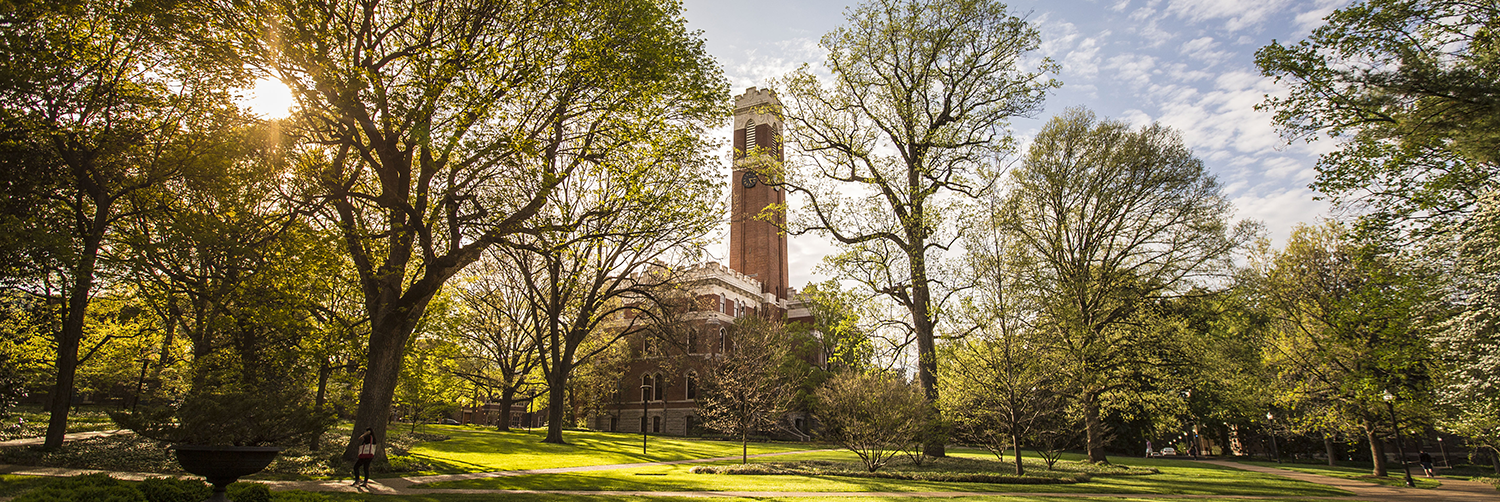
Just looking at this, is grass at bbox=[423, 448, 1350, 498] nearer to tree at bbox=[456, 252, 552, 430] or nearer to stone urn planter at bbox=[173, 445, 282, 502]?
stone urn planter at bbox=[173, 445, 282, 502]

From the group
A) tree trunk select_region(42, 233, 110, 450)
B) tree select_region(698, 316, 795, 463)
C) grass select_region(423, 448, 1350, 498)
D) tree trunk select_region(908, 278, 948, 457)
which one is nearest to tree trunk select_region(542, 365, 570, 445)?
tree select_region(698, 316, 795, 463)

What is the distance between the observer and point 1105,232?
84.5 ft

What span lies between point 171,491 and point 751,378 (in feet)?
66.5

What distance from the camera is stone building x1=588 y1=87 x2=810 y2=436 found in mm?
48656

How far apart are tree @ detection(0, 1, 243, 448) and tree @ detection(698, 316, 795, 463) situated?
1738cm

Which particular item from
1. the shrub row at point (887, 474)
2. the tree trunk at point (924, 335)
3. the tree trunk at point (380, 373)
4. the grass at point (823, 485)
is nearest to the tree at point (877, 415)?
the shrub row at point (887, 474)

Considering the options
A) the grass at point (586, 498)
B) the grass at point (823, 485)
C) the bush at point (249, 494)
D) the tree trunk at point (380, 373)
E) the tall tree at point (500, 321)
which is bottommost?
the grass at point (823, 485)

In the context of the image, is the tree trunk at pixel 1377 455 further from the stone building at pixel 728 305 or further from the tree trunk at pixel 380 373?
the tree trunk at pixel 380 373

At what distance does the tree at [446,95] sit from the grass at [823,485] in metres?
4.23

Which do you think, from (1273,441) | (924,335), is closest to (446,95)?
(924,335)

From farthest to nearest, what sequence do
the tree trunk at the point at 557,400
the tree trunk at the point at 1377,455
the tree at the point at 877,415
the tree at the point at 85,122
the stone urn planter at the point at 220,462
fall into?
the tree trunk at the point at 557,400 < the tree trunk at the point at 1377,455 < the tree at the point at 877,415 < the tree at the point at 85,122 < the stone urn planter at the point at 220,462

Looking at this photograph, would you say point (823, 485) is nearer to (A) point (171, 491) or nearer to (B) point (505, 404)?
(A) point (171, 491)

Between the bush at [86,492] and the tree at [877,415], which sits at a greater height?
the tree at [877,415]

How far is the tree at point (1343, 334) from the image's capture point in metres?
17.6
